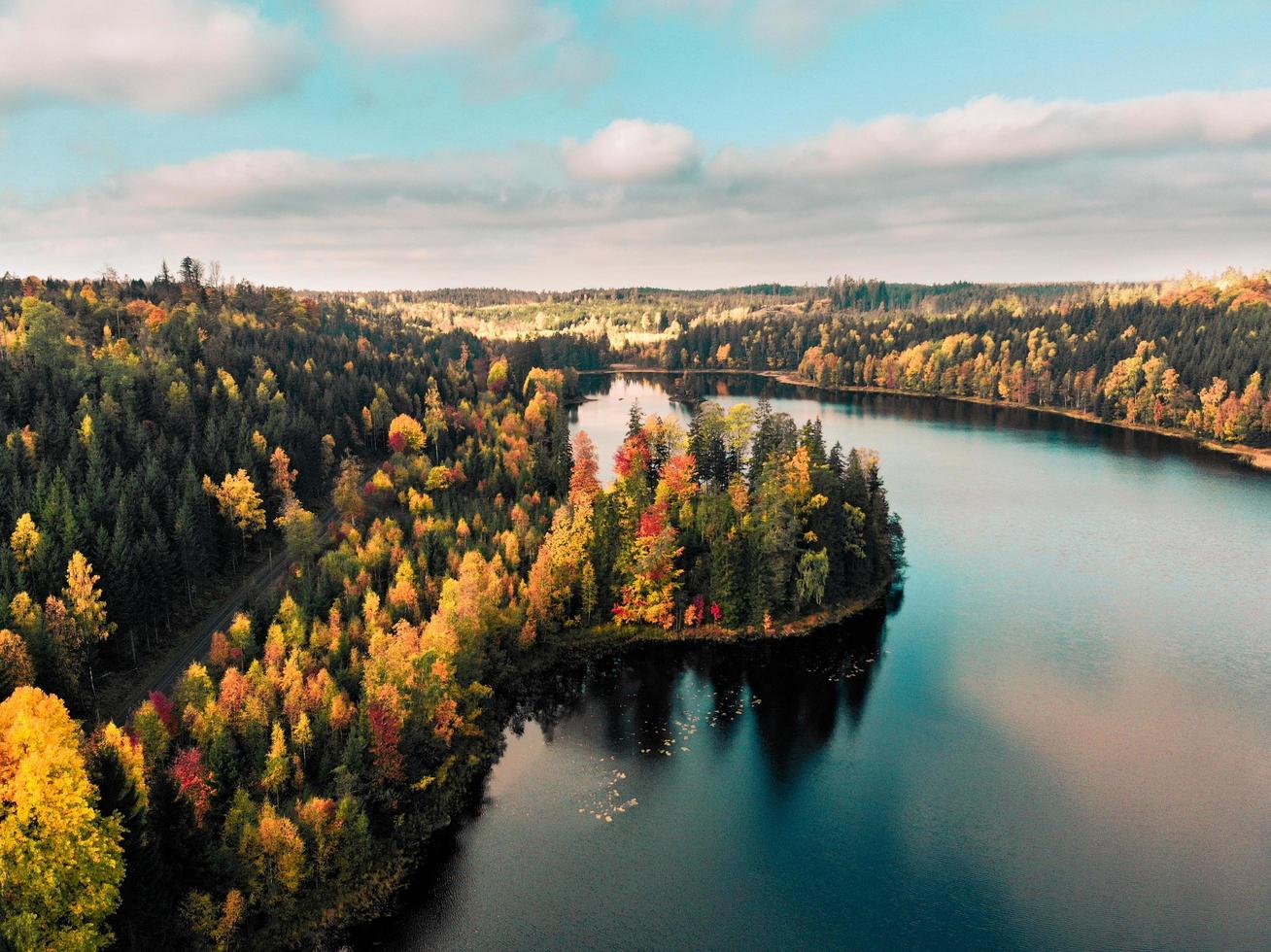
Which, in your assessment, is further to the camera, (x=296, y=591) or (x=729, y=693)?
(x=296, y=591)

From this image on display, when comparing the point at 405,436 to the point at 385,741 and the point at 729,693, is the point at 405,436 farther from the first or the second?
the point at 385,741

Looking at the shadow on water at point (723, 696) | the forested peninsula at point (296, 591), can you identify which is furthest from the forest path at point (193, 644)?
the shadow on water at point (723, 696)

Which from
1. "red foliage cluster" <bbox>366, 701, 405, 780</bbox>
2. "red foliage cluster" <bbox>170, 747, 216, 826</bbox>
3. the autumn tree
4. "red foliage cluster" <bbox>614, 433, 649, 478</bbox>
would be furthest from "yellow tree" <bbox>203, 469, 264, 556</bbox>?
"red foliage cluster" <bbox>170, 747, 216, 826</bbox>

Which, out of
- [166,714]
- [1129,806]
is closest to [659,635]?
[1129,806]

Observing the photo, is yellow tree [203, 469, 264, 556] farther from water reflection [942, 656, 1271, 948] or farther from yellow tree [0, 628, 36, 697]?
water reflection [942, 656, 1271, 948]

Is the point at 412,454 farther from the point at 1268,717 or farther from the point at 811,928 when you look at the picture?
the point at 1268,717

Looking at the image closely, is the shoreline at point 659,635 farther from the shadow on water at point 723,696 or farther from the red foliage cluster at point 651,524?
the red foliage cluster at point 651,524
